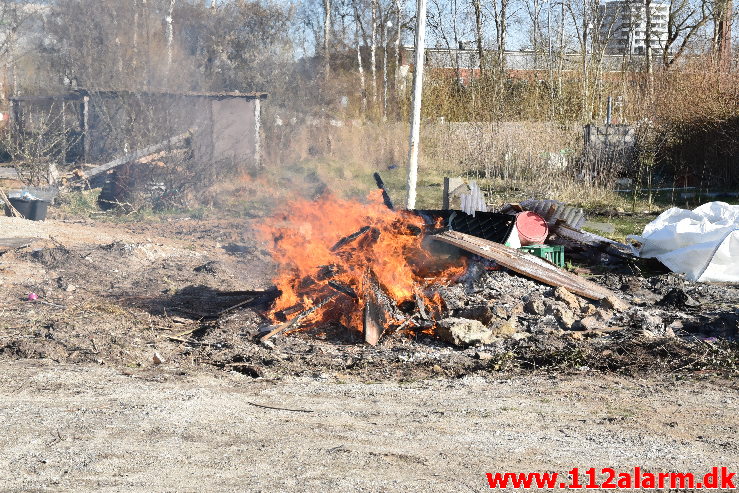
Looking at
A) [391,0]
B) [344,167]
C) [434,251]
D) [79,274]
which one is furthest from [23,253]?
[391,0]

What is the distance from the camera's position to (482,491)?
4.11m

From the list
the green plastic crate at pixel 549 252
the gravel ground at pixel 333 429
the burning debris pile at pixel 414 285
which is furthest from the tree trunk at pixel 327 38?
the gravel ground at pixel 333 429

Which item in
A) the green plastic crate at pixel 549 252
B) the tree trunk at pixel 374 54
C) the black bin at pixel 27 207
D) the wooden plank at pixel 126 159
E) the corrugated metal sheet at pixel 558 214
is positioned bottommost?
the green plastic crate at pixel 549 252

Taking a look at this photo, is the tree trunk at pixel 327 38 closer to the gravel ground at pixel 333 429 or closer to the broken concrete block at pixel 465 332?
the broken concrete block at pixel 465 332

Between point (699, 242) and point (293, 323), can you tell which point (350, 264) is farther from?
point (699, 242)

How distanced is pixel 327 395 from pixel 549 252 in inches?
241

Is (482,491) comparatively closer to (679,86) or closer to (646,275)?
(646,275)

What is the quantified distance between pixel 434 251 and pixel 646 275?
4133 mm

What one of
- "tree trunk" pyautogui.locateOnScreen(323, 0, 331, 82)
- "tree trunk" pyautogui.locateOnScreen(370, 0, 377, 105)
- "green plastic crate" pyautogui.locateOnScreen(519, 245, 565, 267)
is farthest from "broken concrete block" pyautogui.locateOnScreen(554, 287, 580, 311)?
"tree trunk" pyautogui.locateOnScreen(323, 0, 331, 82)

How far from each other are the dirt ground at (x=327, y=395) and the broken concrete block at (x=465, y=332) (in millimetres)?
136

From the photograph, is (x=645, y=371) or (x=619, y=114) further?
(x=619, y=114)

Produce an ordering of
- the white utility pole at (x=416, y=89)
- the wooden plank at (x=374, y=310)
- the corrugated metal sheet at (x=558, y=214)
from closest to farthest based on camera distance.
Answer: the wooden plank at (x=374, y=310) < the corrugated metal sheet at (x=558, y=214) < the white utility pole at (x=416, y=89)

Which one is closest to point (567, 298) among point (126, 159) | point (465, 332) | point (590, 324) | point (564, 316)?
point (564, 316)

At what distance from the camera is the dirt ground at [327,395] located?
14.5 feet
